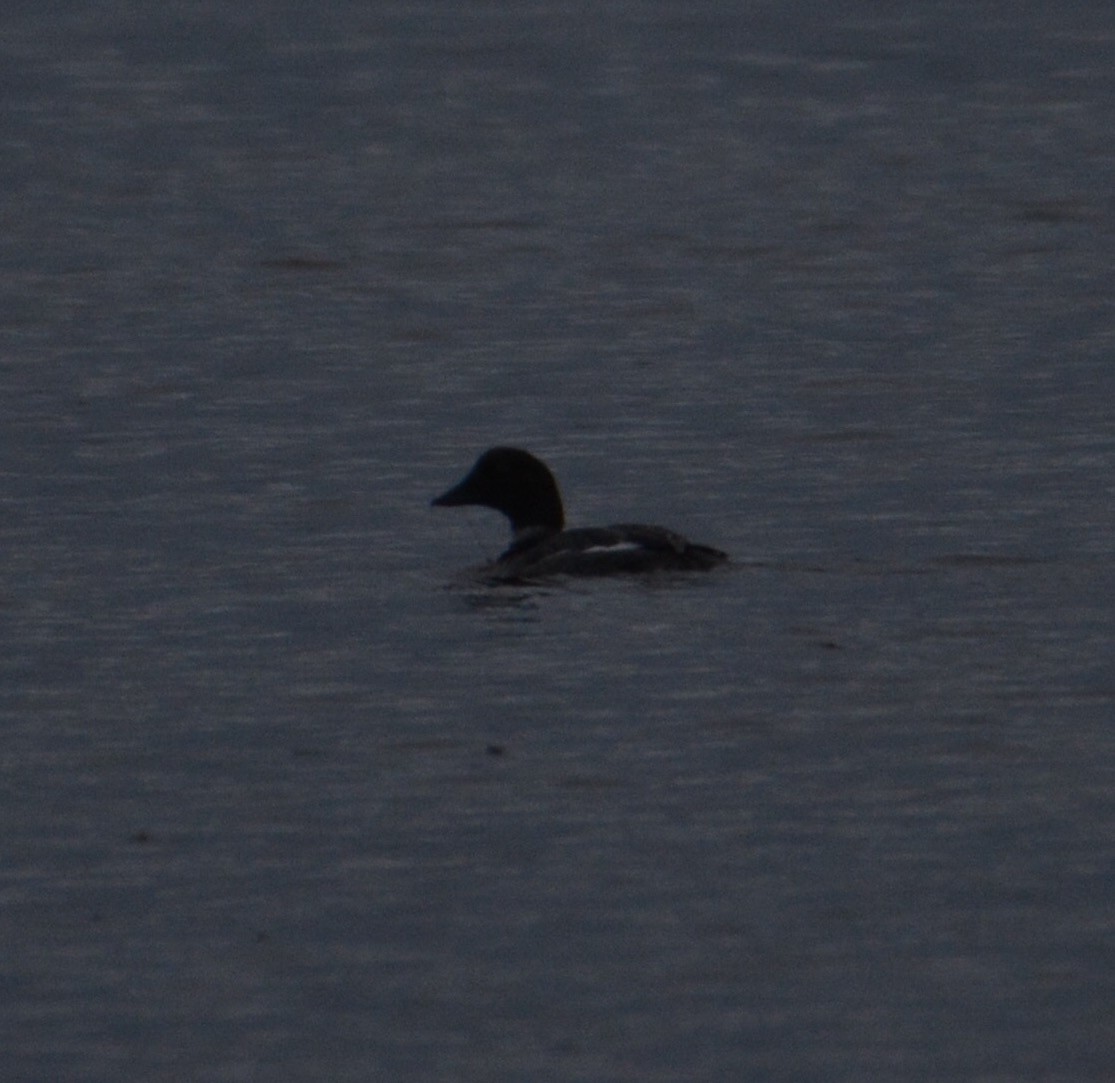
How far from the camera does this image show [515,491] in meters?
19.0

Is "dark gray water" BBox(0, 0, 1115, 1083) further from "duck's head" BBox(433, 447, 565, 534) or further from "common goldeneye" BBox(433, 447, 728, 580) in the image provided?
"duck's head" BBox(433, 447, 565, 534)

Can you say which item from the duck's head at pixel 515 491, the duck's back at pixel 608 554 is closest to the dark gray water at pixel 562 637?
the duck's back at pixel 608 554

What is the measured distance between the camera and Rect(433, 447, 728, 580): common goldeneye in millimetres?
17453

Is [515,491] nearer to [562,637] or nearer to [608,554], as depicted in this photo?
[608,554]

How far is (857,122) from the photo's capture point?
44594 millimetres

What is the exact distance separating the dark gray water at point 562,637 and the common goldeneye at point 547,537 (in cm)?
19

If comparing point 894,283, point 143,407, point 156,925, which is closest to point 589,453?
point 143,407

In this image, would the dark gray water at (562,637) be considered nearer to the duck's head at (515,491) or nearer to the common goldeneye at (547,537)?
the common goldeneye at (547,537)

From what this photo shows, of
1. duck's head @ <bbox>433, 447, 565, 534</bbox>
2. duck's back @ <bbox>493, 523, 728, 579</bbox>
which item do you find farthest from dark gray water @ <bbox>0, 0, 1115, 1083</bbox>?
duck's head @ <bbox>433, 447, 565, 534</bbox>

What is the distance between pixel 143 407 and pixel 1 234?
39.6 ft

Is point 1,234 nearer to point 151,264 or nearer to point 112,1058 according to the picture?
point 151,264

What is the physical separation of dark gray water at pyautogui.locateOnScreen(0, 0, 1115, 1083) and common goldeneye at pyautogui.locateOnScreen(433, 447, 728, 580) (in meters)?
0.19

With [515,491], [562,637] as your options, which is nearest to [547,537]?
[515,491]

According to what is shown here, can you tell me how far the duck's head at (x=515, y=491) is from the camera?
18.9 metres
